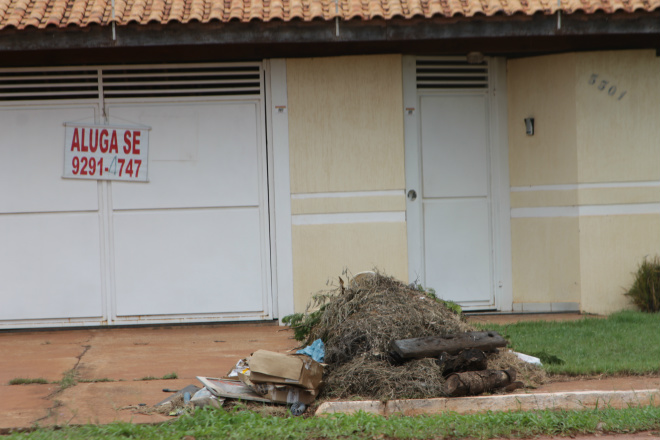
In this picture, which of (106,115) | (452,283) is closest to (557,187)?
(452,283)

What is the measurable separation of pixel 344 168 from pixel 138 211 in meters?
2.62

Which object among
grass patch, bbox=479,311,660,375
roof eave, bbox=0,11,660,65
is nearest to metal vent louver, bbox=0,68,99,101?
roof eave, bbox=0,11,660,65

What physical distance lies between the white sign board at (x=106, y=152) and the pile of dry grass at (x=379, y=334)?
144 inches

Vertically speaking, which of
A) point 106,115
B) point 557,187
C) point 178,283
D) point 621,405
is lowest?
point 621,405

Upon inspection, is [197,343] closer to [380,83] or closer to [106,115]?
[106,115]

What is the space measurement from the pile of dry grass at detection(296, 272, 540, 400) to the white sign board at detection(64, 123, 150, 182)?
3652 mm

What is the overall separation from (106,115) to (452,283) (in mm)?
4928

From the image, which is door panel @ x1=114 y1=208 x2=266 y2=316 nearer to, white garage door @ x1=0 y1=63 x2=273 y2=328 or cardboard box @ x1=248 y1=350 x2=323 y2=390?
white garage door @ x1=0 y1=63 x2=273 y2=328

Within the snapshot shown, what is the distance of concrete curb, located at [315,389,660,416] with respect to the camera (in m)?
5.40

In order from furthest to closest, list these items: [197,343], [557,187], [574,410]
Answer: [557,187] < [197,343] < [574,410]

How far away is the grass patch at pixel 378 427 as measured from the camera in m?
4.89

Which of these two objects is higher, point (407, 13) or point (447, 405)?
point (407, 13)

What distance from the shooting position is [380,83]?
926 cm

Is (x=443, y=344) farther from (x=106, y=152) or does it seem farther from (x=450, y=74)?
(x=106, y=152)
